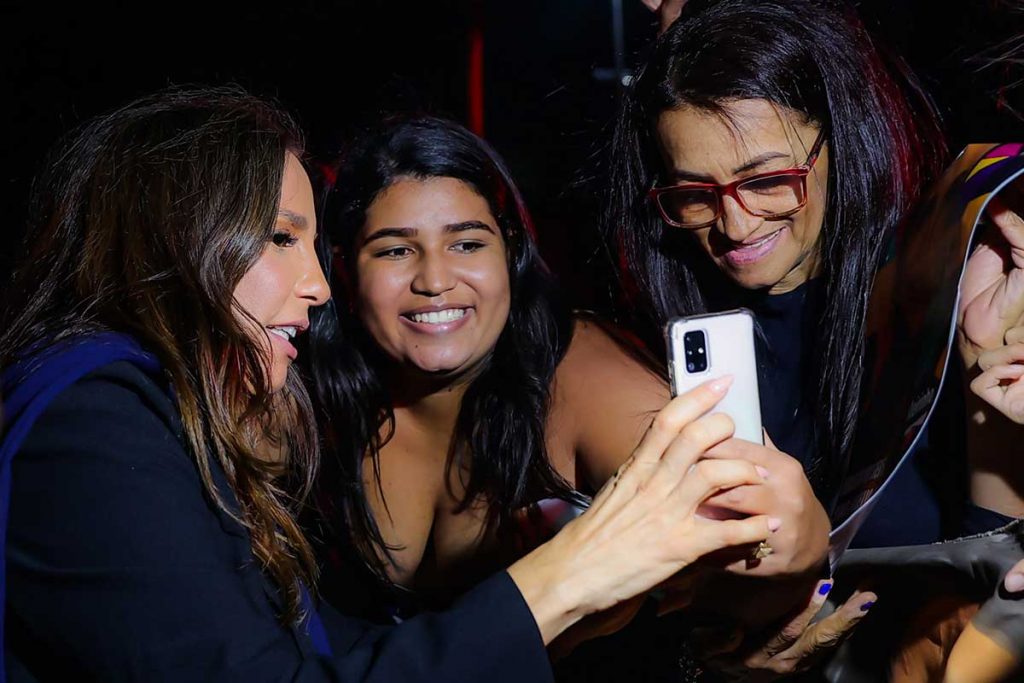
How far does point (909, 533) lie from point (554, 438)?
2.36 feet

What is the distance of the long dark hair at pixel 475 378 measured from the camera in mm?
2066

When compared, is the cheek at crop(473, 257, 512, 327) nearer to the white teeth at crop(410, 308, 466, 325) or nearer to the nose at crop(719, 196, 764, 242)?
the white teeth at crop(410, 308, 466, 325)

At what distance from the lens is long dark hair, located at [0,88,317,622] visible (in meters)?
1.25

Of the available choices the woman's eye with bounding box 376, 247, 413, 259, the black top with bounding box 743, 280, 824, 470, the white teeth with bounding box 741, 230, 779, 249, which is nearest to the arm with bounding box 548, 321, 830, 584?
the black top with bounding box 743, 280, 824, 470

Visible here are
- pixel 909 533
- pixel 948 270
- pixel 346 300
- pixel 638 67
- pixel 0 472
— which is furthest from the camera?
pixel 346 300

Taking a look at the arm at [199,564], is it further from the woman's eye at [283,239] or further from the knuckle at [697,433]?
the woman's eye at [283,239]

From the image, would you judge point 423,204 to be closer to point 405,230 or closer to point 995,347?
point 405,230

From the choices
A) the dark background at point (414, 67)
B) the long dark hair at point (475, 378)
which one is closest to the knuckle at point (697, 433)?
the long dark hair at point (475, 378)

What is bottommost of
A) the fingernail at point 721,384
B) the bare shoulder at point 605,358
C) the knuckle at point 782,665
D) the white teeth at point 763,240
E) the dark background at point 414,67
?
the knuckle at point 782,665

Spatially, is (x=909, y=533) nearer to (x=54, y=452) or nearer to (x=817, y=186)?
(x=817, y=186)

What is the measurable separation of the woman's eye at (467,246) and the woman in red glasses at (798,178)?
0.42 meters

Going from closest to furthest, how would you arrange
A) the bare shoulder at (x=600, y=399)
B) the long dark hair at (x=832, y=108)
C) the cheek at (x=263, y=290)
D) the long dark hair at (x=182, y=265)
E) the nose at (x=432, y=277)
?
the long dark hair at (x=182, y=265)
the cheek at (x=263, y=290)
the long dark hair at (x=832, y=108)
the bare shoulder at (x=600, y=399)
the nose at (x=432, y=277)

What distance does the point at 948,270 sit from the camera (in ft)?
4.42

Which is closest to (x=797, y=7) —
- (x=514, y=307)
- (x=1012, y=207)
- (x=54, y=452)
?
(x=1012, y=207)
